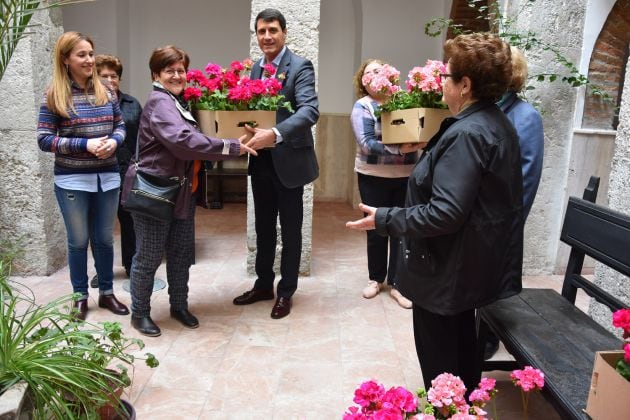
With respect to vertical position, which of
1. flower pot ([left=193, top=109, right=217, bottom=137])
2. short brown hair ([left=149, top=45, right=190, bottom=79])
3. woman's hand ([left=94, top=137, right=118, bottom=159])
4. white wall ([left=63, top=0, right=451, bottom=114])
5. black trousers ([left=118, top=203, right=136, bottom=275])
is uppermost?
white wall ([left=63, top=0, right=451, bottom=114])

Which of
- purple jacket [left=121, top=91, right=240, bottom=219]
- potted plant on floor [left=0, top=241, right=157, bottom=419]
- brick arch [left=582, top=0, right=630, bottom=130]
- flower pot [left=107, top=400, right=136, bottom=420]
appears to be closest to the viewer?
potted plant on floor [left=0, top=241, right=157, bottom=419]

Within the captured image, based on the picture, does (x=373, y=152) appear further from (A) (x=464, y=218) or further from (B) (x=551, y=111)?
(A) (x=464, y=218)

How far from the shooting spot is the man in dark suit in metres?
3.62

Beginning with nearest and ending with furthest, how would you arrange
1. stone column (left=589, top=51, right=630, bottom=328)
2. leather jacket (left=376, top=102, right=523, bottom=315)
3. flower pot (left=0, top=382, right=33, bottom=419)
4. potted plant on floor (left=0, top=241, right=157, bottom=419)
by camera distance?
1. flower pot (left=0, top=382, right=33, bottom=419)
2. potted plant on floor (left=0, top=241, right=157, bottom=419)
3. leather jacket (left=376, top=102, right=523, bottom=315)
4. stone column (left=589, top=51, right=630, bottom=328)

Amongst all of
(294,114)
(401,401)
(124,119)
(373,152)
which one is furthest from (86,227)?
(401,401)

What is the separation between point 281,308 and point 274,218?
67 cm

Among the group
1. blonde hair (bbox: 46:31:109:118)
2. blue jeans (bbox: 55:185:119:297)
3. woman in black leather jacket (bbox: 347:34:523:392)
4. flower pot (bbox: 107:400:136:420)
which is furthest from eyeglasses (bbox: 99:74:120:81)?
woman in black leather jacket (bbox: 347:34:523:392)

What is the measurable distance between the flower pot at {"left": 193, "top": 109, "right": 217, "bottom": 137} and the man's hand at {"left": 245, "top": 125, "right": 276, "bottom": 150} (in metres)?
Result: 0.20

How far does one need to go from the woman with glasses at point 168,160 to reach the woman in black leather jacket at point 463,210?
139 centimetres

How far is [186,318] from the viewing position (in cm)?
382

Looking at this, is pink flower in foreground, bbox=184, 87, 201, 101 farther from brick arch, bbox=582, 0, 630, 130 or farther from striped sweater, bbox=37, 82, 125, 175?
brick arch, bbox=582, 0, 630, 130

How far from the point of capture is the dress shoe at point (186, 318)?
3797 millimetres

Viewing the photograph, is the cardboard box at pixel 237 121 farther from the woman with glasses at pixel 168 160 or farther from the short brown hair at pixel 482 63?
the short brown hair at pixel 482 63

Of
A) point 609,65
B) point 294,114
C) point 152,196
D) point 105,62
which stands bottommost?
point 152,196
